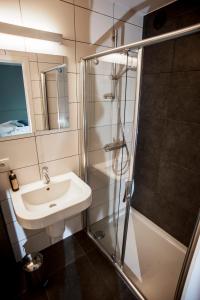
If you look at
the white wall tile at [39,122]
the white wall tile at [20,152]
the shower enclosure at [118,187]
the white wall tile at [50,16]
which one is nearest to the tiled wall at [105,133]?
the shower enclosure at [118,187]

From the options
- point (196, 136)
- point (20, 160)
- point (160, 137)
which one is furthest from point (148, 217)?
point (20, 160)

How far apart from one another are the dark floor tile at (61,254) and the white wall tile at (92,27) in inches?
77.5

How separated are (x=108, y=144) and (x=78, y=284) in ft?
4.21

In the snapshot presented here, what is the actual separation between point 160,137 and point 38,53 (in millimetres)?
1340

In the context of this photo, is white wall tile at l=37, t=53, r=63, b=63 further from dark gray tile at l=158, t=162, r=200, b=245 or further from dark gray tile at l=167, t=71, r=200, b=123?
dark gray tile at l=158, t=162, r=200, b=245

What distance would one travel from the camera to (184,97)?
1.56 meters

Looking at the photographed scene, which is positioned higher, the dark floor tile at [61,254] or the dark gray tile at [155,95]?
the dark gray tile at [155,95]

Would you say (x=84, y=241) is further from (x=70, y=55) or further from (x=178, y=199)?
(x=70, y=55)

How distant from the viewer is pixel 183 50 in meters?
1.52

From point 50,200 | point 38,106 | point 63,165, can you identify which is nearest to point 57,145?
point 63,165

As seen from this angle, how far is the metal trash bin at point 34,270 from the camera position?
4.61ft

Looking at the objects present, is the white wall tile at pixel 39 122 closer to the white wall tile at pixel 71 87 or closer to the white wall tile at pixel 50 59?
the white wall tile at pixel 71 87

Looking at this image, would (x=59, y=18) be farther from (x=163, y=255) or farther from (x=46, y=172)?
(x=163, y=255)

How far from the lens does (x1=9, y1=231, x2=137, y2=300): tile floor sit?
142 centimetres
